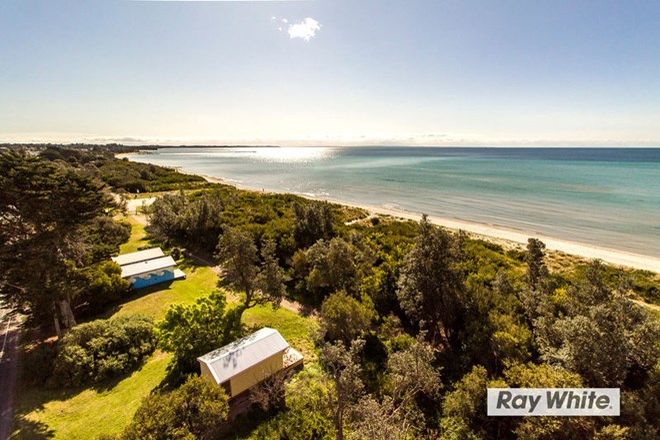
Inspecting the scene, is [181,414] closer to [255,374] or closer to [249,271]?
[255,374]

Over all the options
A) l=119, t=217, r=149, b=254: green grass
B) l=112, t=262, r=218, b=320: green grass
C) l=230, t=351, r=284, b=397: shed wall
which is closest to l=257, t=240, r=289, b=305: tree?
l=230, t=351, r=284, b=397: shed wall

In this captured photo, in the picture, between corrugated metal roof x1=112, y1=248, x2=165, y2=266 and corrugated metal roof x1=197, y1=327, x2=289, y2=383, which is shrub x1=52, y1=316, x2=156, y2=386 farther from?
corrugated metal roof x1=112, y1=248, x2=165, y2=266

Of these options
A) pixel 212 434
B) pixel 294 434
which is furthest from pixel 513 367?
pixel 212 434

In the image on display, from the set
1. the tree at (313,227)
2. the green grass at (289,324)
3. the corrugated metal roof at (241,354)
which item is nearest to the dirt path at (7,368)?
the corrugated metal roof at (241,354)

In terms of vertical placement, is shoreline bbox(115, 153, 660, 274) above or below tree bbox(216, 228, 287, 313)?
below

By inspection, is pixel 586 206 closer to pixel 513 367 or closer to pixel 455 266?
pixel 455 266
